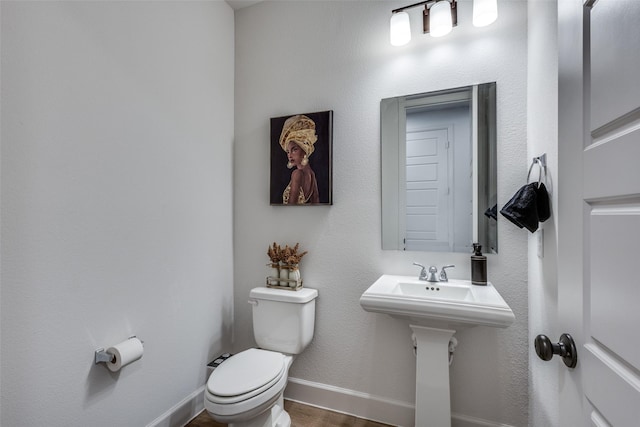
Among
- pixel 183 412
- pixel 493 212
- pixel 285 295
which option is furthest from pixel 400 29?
pixel 183 412

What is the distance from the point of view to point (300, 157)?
6.56ft

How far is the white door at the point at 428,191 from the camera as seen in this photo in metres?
1.69

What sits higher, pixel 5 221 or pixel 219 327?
pixel 5 221

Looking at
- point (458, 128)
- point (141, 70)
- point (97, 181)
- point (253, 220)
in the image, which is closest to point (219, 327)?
point (253, 220)

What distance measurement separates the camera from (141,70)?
1.53 meters

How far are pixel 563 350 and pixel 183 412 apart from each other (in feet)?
6.33

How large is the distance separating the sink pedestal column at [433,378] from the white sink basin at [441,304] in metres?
0.09

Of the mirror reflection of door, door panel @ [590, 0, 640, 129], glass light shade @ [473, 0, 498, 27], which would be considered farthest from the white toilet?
glass light shade @ [473, 0, 498, 27]

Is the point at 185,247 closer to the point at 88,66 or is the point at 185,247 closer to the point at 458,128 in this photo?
the point at 88,66

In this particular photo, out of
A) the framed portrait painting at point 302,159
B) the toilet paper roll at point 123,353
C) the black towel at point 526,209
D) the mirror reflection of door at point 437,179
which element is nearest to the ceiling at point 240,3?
the framed portrait painting at point 302,159

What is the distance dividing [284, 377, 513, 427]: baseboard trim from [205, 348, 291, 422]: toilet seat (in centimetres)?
54

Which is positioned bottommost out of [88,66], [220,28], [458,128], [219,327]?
[219,327]

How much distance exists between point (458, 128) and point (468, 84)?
244 mm

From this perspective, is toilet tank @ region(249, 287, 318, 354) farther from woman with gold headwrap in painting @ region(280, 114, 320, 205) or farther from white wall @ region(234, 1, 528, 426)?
woman with gold headwrap in painting @ region(280, 114, 320, 205)
